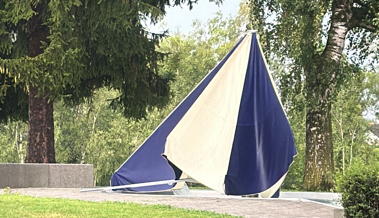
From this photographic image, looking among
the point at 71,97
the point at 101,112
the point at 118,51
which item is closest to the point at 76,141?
the point at 101,112

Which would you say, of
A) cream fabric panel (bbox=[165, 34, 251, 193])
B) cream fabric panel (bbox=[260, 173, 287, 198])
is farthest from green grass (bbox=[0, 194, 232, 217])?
cream fabric panel (bbox=[260, 173, 287, 198])

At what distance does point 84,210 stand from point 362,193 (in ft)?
12.3

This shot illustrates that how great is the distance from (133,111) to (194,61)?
76.4 feet

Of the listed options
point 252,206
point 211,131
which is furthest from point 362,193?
point 211,131

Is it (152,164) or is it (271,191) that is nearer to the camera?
(271,191)

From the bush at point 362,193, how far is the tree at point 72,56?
31.8 feet

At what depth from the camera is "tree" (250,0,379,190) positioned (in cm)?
1672

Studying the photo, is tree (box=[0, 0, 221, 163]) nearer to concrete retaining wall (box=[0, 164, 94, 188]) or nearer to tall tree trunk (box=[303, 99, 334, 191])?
concrete retaining wall (box=[0, 164, 94, 188])

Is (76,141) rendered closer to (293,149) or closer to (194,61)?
(194,61)

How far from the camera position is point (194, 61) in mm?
42156

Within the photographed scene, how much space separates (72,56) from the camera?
48.8ft

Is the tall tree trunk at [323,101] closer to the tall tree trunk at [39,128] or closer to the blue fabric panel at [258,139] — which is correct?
the blue fabric panel at [258,139]

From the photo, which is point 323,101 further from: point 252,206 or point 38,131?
point 252,206

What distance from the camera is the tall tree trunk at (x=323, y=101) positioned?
55.5ft
